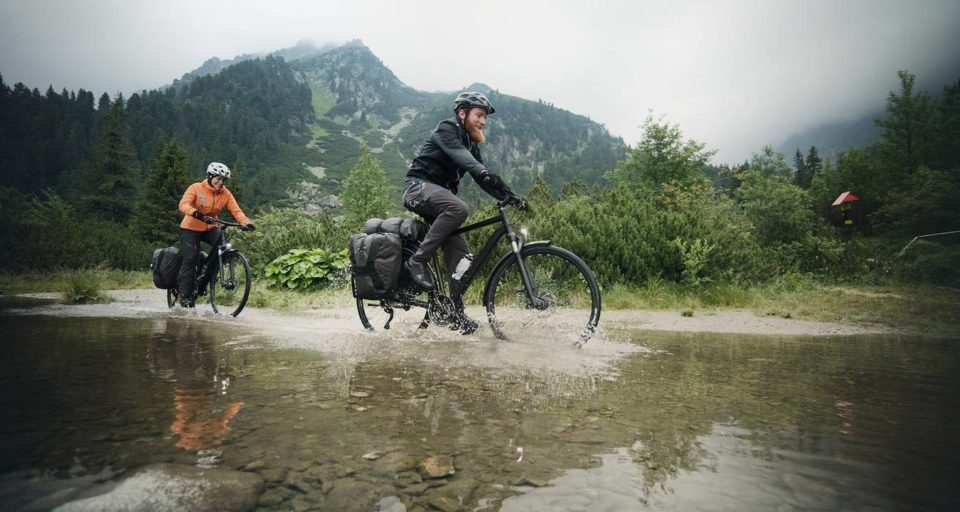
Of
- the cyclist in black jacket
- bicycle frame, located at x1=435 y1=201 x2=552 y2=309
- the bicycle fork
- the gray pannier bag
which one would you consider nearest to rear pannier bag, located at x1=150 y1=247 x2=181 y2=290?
the gray pannier bag

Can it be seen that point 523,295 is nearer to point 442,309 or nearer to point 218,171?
point 442,309

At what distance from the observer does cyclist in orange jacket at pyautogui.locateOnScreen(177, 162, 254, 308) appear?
814 cm

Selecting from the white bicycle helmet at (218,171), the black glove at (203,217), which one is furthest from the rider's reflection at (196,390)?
the white bicycle helmet at (218,171)

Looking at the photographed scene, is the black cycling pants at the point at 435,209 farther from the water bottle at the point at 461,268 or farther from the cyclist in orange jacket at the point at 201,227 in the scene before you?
the cyclist in orange jacket at the point at 201,227

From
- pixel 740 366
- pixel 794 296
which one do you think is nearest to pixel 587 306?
pixel 740 366

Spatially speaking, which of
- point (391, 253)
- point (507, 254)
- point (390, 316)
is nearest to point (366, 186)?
point (390, 316)

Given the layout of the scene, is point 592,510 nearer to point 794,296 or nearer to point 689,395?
point 689,395

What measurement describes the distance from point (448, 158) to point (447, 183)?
322 millimetres

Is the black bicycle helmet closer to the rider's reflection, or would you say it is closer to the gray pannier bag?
the gray pannier bag

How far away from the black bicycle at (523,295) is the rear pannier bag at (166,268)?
5053mm

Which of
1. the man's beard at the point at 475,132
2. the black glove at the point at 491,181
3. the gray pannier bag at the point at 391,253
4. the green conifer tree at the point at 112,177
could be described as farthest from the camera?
the green conifer tree at the point at 112,177

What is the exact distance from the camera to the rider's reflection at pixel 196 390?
188 cm

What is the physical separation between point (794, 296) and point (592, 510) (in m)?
9.37

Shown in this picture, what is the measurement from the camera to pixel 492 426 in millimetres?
2094
